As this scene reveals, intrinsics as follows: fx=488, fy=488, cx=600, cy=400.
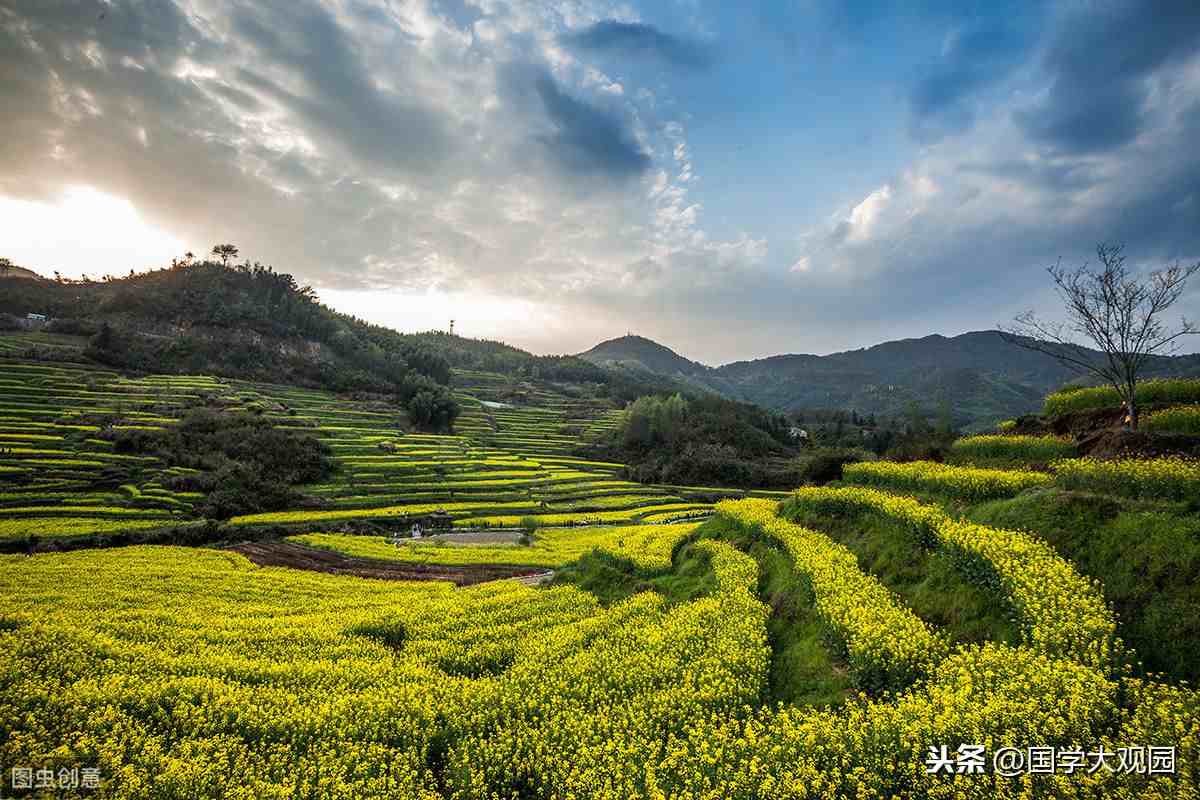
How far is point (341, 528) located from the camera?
4434cm

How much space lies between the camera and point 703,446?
98062mm

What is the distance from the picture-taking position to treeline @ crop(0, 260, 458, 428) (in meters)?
90.1

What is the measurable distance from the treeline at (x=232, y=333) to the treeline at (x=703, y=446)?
36.6 metres

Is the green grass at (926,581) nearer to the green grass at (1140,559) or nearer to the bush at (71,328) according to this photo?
the green grass at (1140,559)

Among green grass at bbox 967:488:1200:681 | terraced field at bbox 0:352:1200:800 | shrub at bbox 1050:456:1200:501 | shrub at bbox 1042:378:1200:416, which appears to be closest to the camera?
terraced field at bbox 0:352:1200:800

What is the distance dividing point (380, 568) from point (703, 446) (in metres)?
74.4

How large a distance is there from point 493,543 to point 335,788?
3506 centimetres

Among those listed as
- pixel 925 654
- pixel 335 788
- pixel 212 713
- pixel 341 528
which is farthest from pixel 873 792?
pixel 341 528

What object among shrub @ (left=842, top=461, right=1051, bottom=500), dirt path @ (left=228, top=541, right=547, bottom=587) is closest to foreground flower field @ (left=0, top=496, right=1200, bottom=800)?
shrub @ (left=842, top=461, right=1051, bottom=500)

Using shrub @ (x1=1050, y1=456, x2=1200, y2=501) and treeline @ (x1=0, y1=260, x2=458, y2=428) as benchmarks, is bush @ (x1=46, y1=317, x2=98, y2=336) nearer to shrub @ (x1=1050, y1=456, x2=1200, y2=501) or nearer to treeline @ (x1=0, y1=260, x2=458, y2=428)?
treeline @ (x1=0, y1=260, x2=458, y2=428)

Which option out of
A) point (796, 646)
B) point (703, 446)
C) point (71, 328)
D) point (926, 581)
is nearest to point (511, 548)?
point (796, 646)

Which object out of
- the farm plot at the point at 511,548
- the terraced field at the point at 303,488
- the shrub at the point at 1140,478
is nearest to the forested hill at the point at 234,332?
the terraced field at the point at 303,488

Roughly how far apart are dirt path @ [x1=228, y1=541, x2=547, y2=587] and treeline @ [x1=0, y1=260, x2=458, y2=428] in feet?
183

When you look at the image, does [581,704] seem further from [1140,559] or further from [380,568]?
[380,568]
